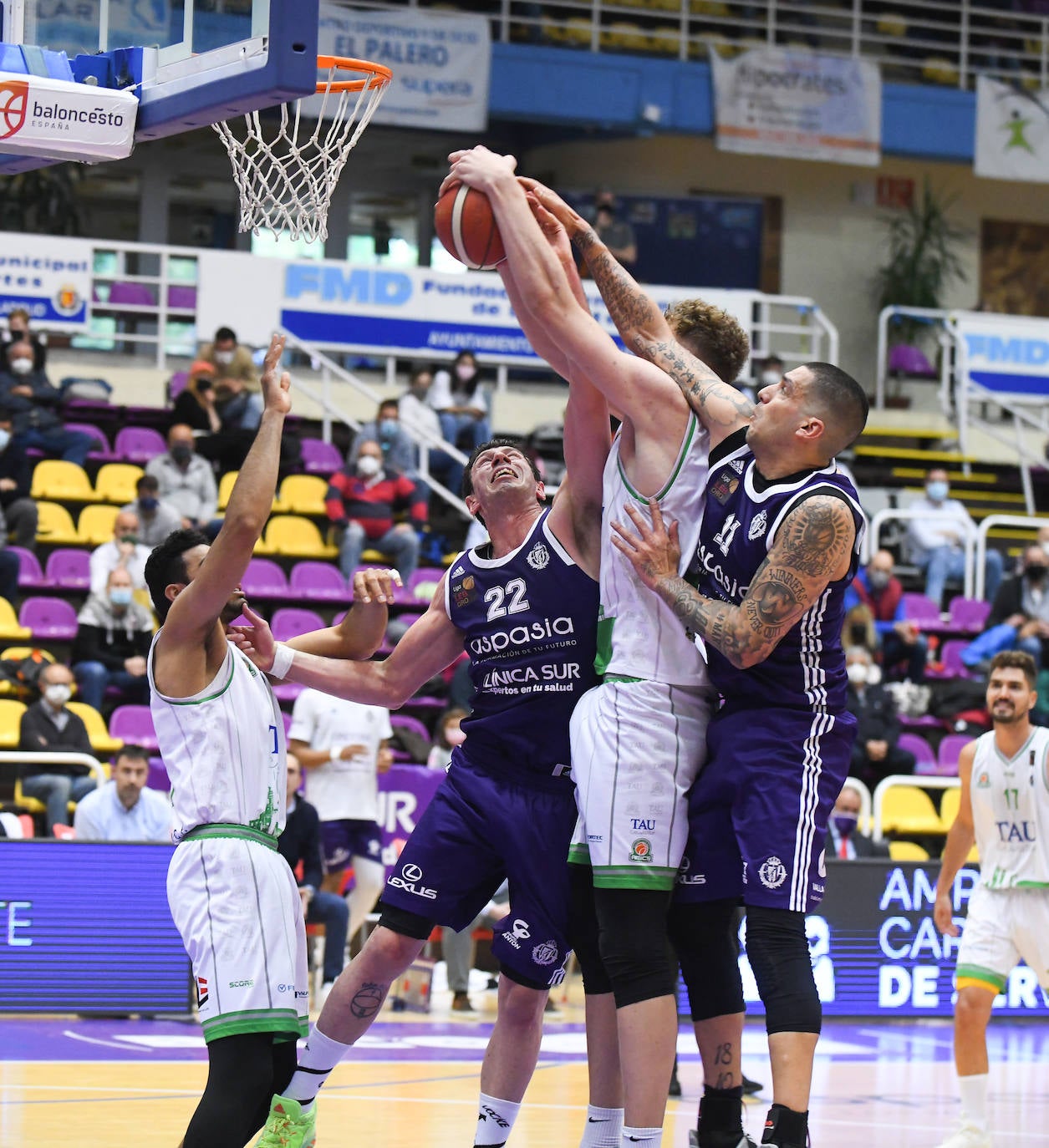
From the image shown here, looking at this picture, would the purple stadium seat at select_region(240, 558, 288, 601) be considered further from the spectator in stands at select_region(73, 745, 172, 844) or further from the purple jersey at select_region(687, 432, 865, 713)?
the purple jersey at select_region(687, 432, 865, 713)

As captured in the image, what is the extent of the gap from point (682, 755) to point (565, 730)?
Result: 59 cm

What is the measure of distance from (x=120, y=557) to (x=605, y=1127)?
9219mm

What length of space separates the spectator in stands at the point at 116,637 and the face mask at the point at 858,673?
5626 millimetres

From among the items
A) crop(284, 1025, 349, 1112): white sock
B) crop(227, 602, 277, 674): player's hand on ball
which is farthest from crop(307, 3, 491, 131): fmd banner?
crop(284, 1025, 349, 1112): white sock

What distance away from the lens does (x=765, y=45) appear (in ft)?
72.8

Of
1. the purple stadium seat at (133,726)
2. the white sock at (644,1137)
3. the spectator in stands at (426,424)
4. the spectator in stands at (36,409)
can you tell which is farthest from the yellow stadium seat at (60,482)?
the white sock at (644,1137)

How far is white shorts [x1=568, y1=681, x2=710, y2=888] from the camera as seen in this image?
16.7ft

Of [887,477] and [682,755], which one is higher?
[887,477]

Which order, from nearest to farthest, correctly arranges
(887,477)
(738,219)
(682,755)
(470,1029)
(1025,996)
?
(682,755), (470,1029), (1025,996), (887,477), (738,219)

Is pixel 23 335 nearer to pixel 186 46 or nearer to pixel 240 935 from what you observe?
pixel 186 46

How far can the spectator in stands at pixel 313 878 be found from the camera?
1094cm

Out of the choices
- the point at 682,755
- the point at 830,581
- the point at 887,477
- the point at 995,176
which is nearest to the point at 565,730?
the point at 682,755

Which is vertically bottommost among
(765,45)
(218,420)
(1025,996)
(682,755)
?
(1025,996)

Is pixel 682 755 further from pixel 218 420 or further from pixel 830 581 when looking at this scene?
pixel 218 420
